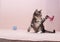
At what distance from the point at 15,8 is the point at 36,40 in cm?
119

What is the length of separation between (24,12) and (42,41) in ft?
3.84

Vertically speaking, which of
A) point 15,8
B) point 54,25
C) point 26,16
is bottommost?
point 54,25

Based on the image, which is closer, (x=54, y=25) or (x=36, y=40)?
(x=36, y=40)

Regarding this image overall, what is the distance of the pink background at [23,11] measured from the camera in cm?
171

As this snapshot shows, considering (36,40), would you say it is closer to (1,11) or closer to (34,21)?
(34,21)

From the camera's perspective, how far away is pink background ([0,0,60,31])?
171cm

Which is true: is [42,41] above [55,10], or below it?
below

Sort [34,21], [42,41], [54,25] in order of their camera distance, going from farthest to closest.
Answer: [54,25], [34,21], [42,41]

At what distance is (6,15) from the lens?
5.69ft

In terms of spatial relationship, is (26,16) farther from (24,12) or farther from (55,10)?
(55,10)

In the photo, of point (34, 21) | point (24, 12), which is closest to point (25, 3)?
point (24, 12)

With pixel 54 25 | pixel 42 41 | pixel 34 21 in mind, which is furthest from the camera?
pixel 54 25

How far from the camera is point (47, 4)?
172 centimetres

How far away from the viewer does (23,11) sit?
5.70ft
